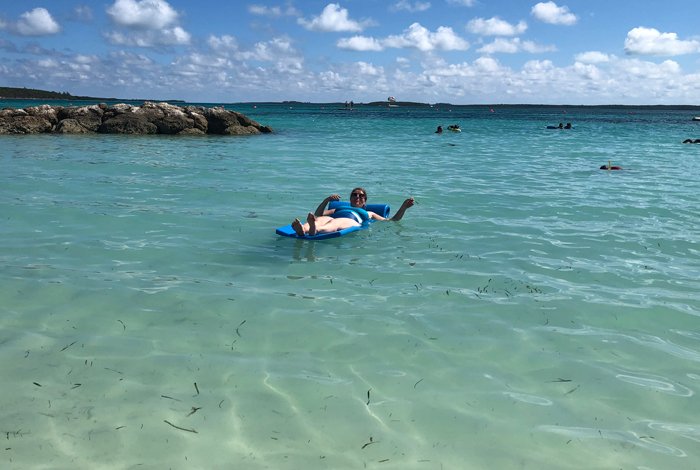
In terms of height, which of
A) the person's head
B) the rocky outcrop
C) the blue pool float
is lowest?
the blue pool float

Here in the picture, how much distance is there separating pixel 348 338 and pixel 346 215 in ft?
14.5

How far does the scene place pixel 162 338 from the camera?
17.0 feet

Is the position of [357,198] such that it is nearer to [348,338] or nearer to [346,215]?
[346,215]

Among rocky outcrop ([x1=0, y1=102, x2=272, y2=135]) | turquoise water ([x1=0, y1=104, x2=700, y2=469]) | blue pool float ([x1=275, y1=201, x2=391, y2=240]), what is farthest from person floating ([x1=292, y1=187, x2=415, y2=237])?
rocky outcrop ([x1=0, y1=102, x2=272, y2=135])

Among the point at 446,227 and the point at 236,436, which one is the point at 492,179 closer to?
the point at 446,227

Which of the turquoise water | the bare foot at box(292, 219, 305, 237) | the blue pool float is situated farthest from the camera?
the blue pool float

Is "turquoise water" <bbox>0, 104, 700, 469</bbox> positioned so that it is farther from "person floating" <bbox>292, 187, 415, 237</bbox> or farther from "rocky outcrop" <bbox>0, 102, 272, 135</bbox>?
"rocky outcrop" <bbox>0, 102, 272, 135</bbox>

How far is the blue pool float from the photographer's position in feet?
28.0

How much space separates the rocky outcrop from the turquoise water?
21.2m

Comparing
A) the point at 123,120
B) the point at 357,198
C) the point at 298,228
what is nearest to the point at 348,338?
the point at 298,228

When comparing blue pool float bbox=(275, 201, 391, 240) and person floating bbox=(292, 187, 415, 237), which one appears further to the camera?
blue pool float bbox=(275, 201, 391, 240)

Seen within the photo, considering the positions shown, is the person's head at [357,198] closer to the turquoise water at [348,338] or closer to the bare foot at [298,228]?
the turquoise water at [348,338]

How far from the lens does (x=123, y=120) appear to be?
31297mm

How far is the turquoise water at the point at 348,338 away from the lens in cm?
372
